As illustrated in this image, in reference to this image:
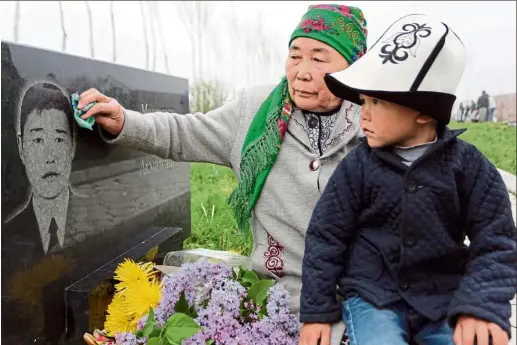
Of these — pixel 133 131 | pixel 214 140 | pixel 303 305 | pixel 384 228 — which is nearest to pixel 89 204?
pixel 133 131

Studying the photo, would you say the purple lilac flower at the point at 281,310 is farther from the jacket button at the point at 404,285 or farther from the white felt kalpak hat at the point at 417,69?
the white felt kalpak hat at the point at 417,69

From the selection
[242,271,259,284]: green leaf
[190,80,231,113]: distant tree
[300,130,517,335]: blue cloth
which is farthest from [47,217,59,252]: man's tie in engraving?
[190,80,231,113]: distant tree

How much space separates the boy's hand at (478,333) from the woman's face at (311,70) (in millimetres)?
1003

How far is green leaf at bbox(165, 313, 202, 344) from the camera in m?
1.92

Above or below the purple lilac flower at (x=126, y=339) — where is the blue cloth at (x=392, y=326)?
above

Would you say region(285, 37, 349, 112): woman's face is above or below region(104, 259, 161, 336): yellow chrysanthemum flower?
above

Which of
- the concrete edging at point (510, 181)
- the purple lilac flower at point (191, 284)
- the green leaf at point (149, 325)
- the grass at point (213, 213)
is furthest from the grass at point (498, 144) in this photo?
the green leaf at point (149, 325)

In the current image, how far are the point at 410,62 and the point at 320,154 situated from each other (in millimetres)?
681

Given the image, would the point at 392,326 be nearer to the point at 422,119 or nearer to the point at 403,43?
the point at 422,119

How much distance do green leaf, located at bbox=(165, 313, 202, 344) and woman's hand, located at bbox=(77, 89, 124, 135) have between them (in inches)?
35.4

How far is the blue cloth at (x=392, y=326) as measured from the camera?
1797 millimetres

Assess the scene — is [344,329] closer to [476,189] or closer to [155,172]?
[476,189]

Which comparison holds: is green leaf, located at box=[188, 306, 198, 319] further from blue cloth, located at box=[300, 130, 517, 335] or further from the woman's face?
the woman's face

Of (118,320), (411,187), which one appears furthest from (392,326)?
(118,320)
